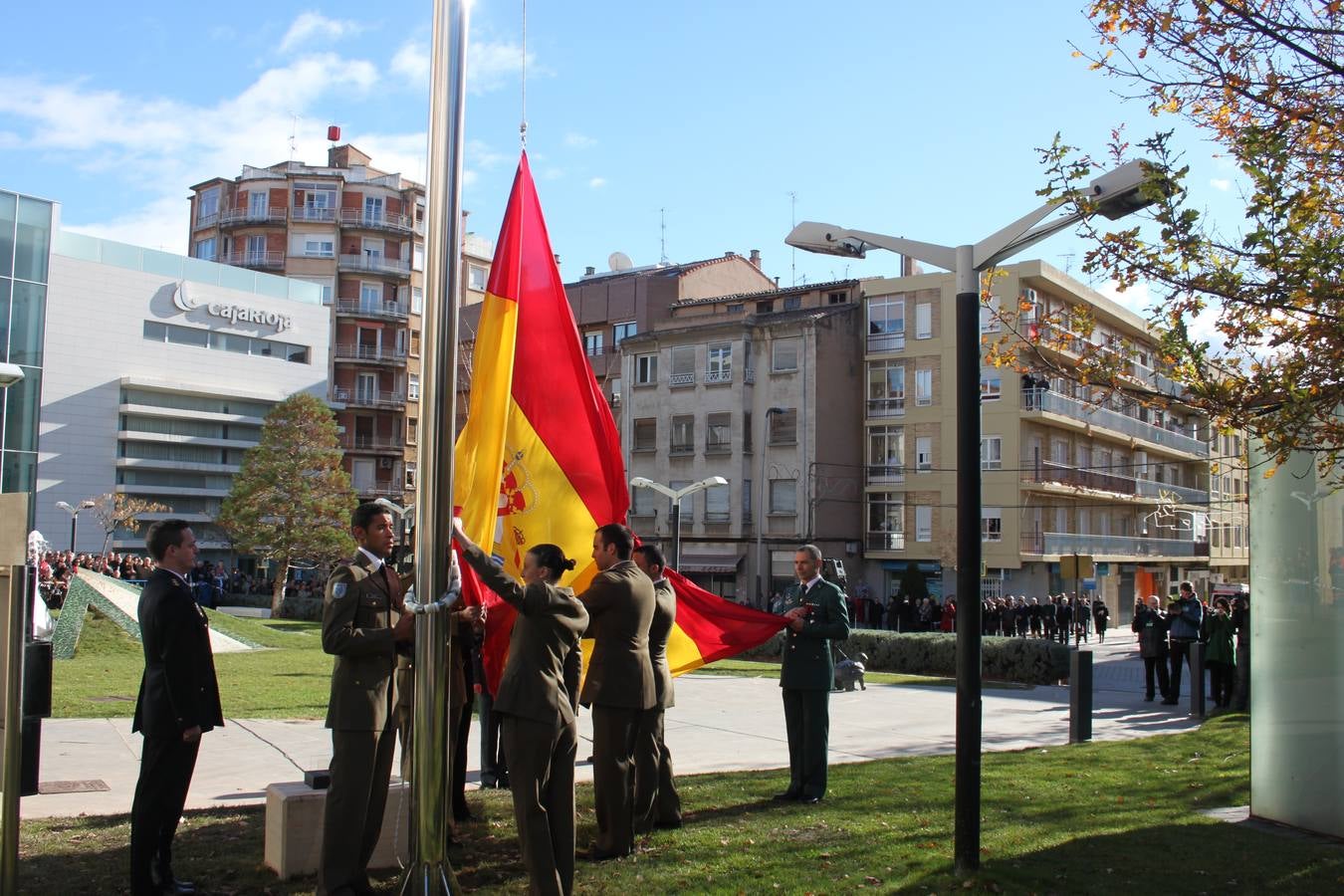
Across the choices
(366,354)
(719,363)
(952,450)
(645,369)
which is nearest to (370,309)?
(366,354)

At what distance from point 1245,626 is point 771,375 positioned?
33332 millimetres

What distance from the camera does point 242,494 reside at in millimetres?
54438

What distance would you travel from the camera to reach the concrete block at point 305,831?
6668 mm

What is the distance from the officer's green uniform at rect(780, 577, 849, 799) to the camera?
917 cm

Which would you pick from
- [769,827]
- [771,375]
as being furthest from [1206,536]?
[769,827]

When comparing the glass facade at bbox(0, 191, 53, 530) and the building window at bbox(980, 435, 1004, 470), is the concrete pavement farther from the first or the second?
the glass facade at bbox(0, 191, 53, 530)

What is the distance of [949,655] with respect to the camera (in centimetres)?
2481

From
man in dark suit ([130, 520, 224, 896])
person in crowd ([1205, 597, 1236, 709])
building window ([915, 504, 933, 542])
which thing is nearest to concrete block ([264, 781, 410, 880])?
man in dark suit ([130, 520, 224, 896])

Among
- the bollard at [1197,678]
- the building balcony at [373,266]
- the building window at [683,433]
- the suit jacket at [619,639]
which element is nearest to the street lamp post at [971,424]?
the suit jacket at [619,639]

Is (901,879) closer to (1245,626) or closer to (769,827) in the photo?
(769,827)

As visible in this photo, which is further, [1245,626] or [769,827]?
[1245,626]

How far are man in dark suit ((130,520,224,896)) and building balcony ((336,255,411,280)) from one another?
7390 centimetres

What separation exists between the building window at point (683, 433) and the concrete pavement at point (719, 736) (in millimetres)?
31309

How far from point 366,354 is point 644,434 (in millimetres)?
30135
